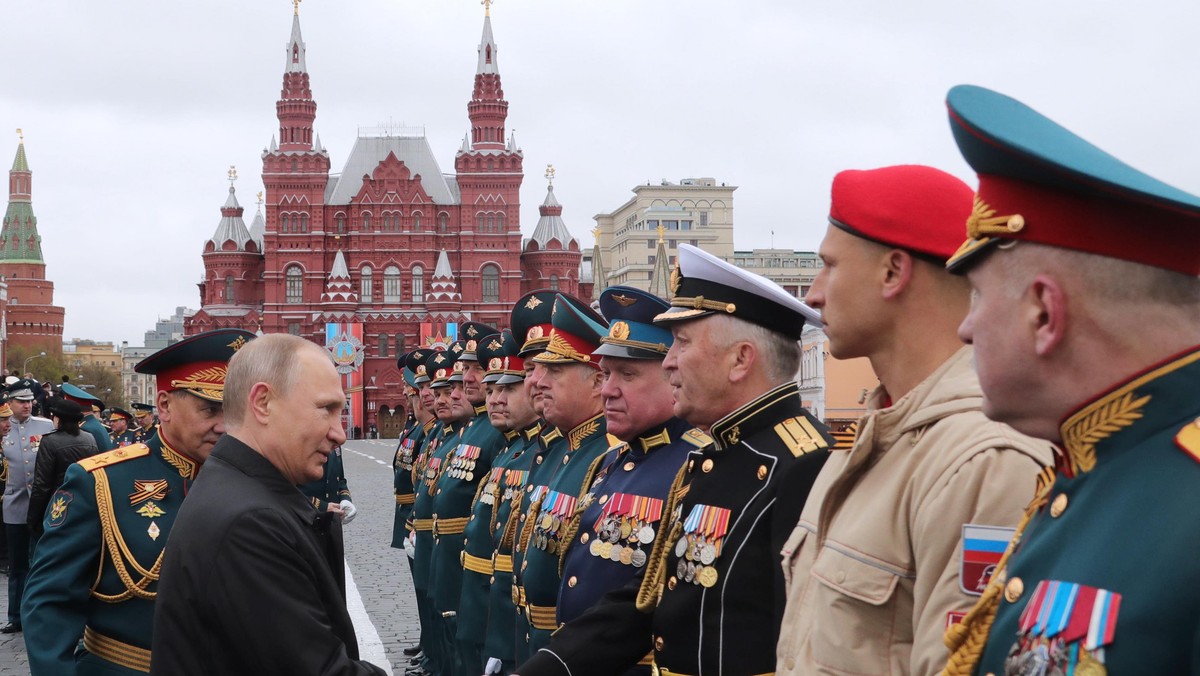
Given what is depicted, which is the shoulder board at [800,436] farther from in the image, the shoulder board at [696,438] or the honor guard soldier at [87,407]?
the honor guard soldier at [87,407]

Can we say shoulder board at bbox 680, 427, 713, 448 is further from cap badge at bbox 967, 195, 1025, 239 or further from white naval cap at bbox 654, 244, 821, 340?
cap badge at bbox 967, 195, 1025, 239

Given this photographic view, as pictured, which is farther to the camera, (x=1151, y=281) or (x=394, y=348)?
(x=394, y=348)

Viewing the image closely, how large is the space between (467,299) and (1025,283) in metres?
74.3

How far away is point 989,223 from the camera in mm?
1788

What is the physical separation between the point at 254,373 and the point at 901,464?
1732mm

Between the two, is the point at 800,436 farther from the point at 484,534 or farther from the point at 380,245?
the point at 380,245

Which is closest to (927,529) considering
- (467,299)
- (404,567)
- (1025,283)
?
(1025,283)

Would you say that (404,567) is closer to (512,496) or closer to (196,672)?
(512,496)

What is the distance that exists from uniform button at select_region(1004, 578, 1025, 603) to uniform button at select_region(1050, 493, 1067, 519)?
106mm

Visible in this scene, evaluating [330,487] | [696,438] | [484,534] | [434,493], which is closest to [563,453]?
[696,438]

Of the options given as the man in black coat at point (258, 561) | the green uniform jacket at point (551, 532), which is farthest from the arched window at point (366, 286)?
the man in black coat at point (258, 561)

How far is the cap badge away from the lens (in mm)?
1739

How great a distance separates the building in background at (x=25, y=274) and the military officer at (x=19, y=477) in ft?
364

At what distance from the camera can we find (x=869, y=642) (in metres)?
2.25
